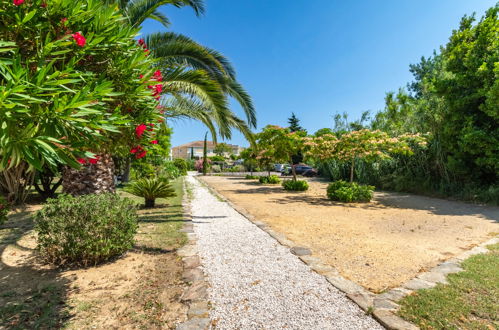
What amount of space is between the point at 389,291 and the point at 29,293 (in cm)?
384

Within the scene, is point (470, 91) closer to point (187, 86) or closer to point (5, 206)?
point (187, 86)

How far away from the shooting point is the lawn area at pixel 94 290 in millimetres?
2195

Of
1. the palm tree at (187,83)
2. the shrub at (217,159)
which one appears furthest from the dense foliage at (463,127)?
the shrub at (217,159)

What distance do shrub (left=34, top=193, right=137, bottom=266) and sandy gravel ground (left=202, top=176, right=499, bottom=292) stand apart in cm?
298

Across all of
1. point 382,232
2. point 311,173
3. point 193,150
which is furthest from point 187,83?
point 193,150

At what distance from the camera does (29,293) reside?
2.62m

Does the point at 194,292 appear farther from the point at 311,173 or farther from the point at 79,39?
the point at 311,173

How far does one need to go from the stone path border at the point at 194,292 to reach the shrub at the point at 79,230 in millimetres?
972

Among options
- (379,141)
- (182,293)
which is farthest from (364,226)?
(182,293)

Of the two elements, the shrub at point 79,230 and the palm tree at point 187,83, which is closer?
the shrub at point 79,230

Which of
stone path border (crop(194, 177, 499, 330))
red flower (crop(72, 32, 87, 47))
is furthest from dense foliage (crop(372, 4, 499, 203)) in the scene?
red flower (crop(72, 32, 87, 47))

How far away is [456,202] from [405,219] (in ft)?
15.0

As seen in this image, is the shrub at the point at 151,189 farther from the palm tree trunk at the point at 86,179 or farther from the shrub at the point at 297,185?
the shrub at the point at 297,185

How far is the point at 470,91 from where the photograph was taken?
10.1m
